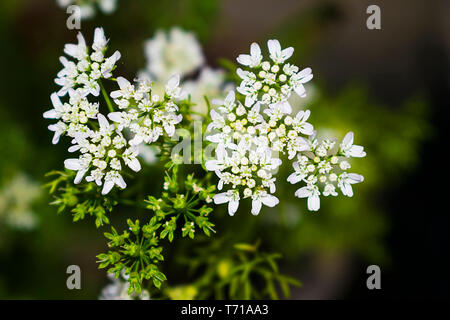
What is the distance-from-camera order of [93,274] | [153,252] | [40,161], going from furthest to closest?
[93,274] < [40,161] < [153,252]

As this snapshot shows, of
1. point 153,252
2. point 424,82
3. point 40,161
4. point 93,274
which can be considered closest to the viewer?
point 153,252

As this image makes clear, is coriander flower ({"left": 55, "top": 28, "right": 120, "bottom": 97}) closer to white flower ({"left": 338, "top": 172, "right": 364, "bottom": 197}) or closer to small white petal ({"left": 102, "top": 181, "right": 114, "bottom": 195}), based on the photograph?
small white petal ({"left": 102, "top": 181, "right": 114, "bottom": 195})

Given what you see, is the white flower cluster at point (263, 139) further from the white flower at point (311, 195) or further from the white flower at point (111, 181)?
the white flower at point (111, 181)

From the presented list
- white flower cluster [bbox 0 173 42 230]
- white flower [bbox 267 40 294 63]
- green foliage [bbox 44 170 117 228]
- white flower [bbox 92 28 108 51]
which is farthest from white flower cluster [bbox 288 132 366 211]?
white flower cluster [bbox 0 173 42 230]

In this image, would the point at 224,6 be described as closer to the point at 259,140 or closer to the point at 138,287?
the point at 259,140

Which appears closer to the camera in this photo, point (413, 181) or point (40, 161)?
point (40, 161)

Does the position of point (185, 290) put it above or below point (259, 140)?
below

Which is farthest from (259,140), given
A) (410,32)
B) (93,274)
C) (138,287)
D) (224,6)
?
(410,32)
